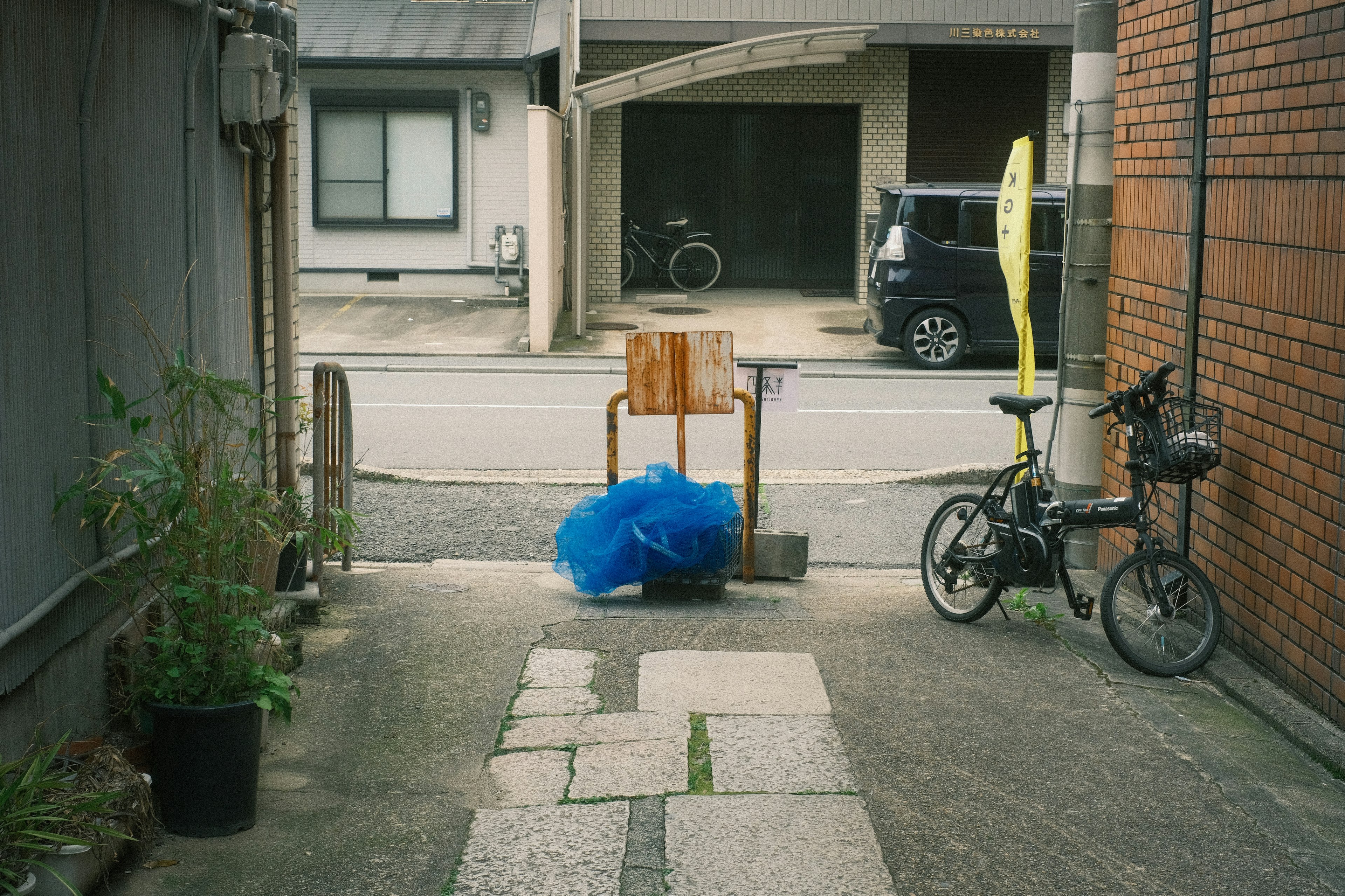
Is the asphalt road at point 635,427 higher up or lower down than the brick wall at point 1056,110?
lower down

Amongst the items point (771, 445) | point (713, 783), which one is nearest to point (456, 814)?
point (713, 783)

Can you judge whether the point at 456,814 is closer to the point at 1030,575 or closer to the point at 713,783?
the point at 713,783

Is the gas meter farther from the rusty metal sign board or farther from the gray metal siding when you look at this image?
the rusty metal sign board

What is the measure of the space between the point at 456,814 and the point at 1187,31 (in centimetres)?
483

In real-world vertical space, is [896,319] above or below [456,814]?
above

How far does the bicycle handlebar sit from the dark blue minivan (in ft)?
33.2

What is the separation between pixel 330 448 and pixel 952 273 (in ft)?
34.8

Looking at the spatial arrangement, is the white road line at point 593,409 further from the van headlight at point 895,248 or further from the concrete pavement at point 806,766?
the concrete pavement at point 806,766

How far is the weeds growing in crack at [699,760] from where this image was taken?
4621mm

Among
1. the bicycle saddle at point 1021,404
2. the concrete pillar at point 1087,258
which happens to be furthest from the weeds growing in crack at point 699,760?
the concrete pillar at point 1087,258

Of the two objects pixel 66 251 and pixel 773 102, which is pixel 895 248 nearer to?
pixel 773 102

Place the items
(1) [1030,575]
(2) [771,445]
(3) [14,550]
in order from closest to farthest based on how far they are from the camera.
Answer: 1. (3) [14,550]
2. (1) [1030,575]
3. (2) [771,445]

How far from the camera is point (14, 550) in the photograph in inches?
158

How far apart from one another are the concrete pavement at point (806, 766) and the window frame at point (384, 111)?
16.1m
